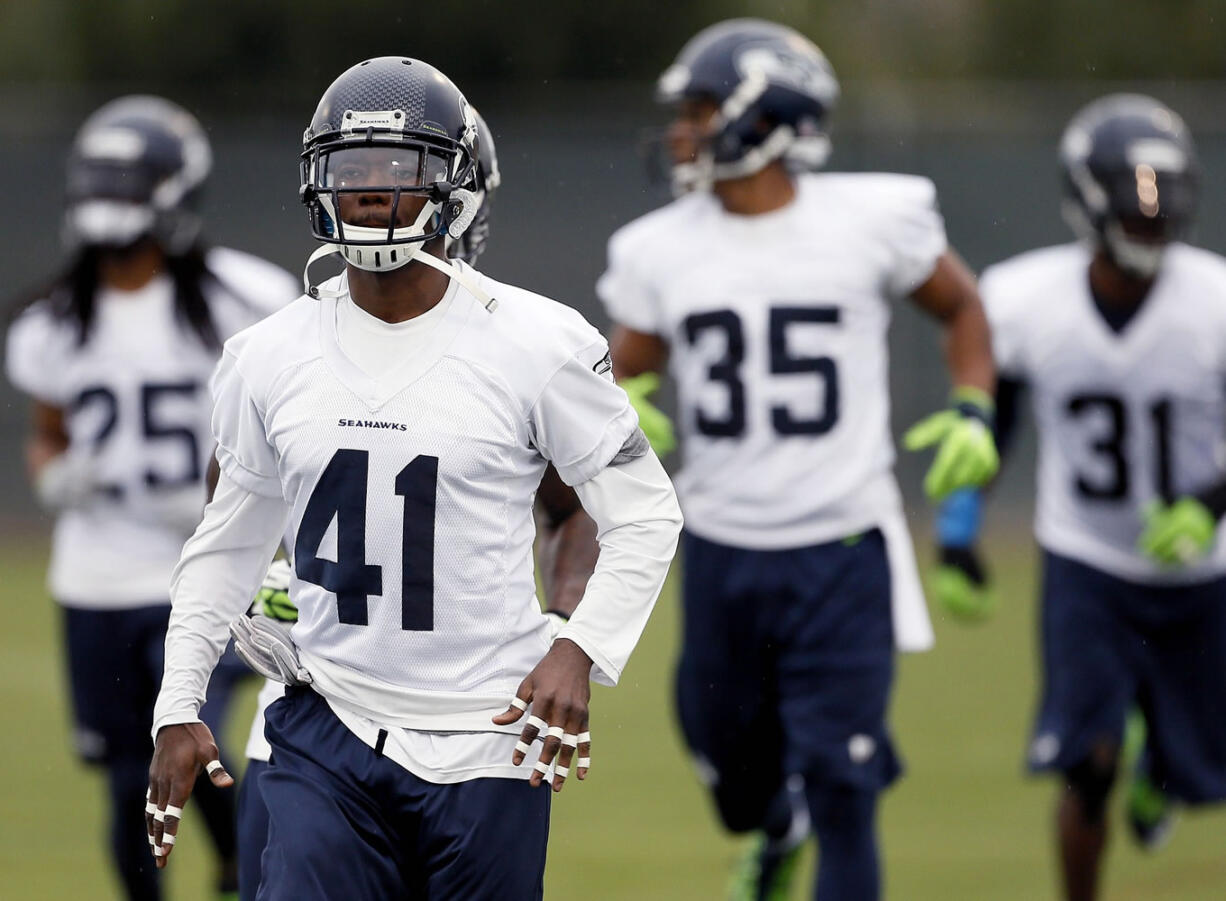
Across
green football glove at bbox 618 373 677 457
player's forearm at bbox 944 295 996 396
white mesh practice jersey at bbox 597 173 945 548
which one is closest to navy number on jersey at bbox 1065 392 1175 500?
player's forearm at bbox 944 295 996 396

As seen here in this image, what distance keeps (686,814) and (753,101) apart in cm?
255

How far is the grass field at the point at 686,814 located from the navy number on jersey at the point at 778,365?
1385mm

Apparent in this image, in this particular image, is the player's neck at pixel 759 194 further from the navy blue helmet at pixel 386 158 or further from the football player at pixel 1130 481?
the navy blue helmet at pixel 386 158

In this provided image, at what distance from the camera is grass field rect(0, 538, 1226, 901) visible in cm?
581

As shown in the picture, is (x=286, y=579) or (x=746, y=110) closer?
(x=286, y=579)

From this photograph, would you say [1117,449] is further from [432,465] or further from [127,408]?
[432,465]

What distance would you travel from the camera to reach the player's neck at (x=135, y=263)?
5.91 m

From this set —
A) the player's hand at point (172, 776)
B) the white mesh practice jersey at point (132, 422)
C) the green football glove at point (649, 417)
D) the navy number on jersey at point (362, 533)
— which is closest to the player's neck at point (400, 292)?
the navy number on jersey at point (362, 533)

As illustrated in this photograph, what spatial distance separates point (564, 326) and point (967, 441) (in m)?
1.93

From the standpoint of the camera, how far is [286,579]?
3.60m

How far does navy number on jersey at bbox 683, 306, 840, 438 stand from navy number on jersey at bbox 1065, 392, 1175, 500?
101cm

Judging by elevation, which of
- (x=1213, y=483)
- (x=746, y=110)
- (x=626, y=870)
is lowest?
(x=626, y=870)

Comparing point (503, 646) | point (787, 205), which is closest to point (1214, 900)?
point (787, 205)

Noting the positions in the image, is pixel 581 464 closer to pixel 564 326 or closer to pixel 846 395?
pixel 564 326
